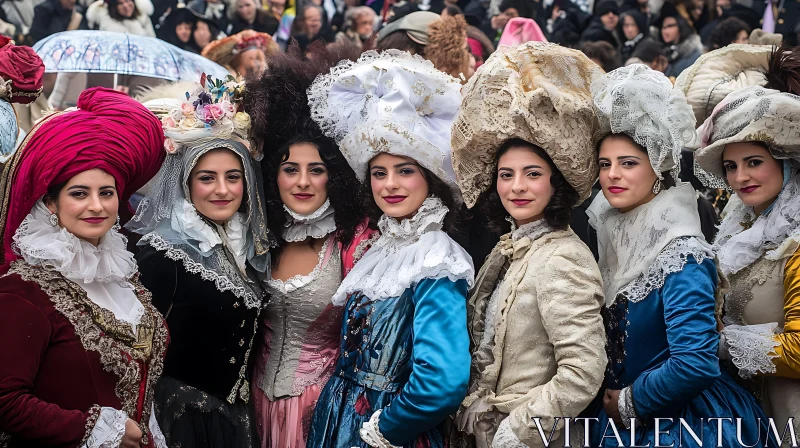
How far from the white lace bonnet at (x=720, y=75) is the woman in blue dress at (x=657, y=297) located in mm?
899

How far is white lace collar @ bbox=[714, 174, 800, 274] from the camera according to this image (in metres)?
3.69

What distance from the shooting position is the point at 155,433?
354 cm

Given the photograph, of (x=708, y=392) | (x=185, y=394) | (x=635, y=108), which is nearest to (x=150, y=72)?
(x=185, y=394)

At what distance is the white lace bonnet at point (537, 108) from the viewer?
3.39 m

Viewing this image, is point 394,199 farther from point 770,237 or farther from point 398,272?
point 770,237

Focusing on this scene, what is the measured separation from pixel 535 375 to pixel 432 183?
0.97 metres

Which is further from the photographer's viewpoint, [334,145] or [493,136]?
[334,145]

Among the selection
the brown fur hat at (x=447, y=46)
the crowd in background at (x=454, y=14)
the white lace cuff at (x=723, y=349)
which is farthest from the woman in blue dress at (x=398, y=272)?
the crowd in background at (x=454, y=14)

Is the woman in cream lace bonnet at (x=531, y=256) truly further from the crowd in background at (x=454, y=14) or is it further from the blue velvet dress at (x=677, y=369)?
the crowd in background at (x=454, y=14)

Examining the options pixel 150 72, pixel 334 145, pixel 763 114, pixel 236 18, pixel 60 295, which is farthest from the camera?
pixel 236 18

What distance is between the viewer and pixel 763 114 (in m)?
3.70

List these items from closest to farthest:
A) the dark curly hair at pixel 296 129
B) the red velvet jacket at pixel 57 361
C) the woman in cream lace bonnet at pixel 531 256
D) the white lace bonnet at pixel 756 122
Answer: the red velvet jacket at pixel 57 361
the woman in cream lace bonnet at pixel 531 256
the white lace bonnet at pixel 756 122
the dark curly hair at pixel 296 129

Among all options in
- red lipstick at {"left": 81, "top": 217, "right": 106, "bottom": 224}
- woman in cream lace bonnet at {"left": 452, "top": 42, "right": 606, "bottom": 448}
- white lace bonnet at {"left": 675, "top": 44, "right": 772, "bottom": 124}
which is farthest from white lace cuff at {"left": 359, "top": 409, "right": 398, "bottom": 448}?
white lace bonnet at {"left": 675, "top": 44, "right": 772, "bottom": 124}

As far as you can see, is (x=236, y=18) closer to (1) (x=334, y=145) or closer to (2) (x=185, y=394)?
(1) (x=334, y=145)
